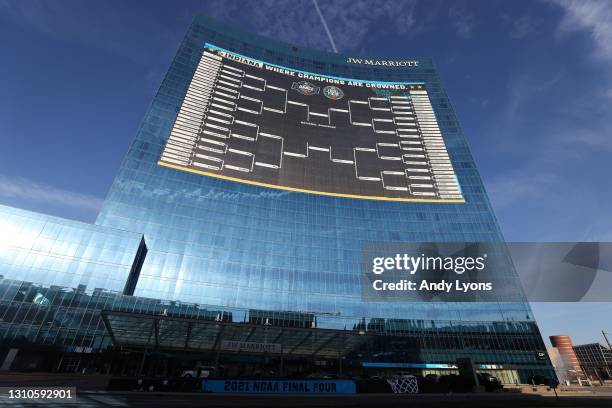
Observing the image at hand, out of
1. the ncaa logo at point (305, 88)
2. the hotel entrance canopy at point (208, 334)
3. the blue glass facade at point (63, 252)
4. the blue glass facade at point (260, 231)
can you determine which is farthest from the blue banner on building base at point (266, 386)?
the ncaa logo at point (305, 88)

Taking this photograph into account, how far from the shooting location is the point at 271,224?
74.8 metres

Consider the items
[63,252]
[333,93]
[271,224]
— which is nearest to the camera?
[63,252]

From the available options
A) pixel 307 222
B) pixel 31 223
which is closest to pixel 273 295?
pixel 307 222

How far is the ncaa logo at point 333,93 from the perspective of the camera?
329 ft

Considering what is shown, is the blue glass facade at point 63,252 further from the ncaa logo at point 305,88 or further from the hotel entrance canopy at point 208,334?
the ncaa logo at point 305,88

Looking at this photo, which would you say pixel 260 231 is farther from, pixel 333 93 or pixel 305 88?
pixel 333 93

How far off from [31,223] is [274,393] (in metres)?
49.8

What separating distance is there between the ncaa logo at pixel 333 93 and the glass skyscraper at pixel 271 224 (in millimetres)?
479

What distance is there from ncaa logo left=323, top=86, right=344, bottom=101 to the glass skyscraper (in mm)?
479

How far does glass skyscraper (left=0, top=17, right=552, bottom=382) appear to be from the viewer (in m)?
51.4

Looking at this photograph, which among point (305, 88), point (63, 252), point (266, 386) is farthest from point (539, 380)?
point (305, 88)

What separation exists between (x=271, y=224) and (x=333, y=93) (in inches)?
2014

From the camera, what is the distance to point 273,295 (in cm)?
6662

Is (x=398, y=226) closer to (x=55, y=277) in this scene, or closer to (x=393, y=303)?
(x=393, y=303)
